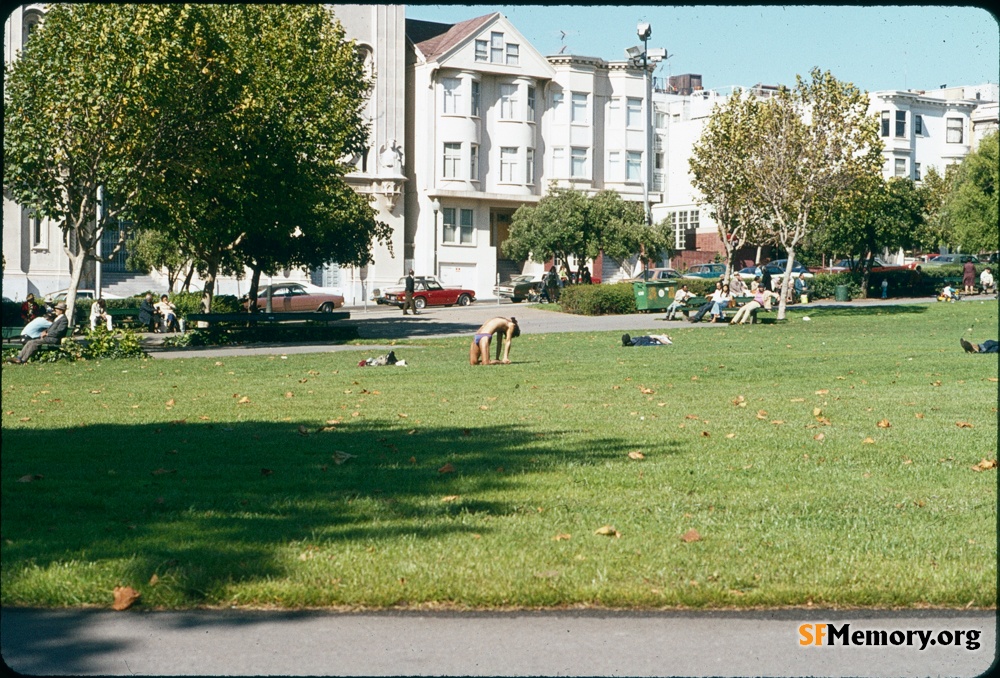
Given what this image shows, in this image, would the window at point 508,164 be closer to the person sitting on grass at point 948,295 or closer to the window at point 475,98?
the window at point 475,98

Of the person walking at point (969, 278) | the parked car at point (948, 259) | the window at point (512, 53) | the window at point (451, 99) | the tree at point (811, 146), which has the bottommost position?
the person walking at point (969, 278)

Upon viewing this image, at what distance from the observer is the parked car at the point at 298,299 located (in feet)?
177

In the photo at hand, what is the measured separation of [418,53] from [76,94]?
39949 mm

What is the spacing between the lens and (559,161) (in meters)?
66.2

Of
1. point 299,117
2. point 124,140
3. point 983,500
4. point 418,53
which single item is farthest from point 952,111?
point 983,500

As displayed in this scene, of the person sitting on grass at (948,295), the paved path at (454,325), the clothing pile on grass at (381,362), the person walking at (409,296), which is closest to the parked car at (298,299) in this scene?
the paved path at (454,325)

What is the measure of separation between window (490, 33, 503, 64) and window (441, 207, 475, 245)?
27.3 ft

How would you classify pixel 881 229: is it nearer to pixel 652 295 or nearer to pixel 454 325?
pixel 652 295

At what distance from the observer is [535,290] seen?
58.0 m

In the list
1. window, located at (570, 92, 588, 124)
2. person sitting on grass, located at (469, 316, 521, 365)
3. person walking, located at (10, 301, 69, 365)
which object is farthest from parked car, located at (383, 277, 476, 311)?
person sitting on grass, located at (469, 316, 521, 365)

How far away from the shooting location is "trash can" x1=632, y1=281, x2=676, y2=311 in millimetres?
43969

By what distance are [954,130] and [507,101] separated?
39134 mm

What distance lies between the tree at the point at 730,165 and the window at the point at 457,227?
15.3 metres

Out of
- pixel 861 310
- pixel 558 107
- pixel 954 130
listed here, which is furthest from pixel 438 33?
pixel 954 130
